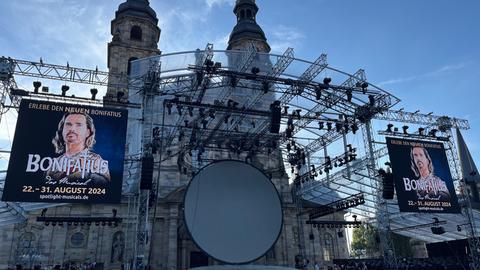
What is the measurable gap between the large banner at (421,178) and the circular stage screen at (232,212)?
25.4 feet

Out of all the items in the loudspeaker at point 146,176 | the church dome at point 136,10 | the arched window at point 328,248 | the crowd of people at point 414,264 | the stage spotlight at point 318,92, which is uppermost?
the church dome at point 136,10

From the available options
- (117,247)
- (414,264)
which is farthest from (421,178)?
(117,247)

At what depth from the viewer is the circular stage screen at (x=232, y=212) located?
2017 cm

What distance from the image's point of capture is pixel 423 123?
2636cm

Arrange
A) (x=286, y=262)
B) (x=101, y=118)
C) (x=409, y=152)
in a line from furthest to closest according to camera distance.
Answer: (x=286, y=262) → (x=409, y=152) → (x=101, y=118)

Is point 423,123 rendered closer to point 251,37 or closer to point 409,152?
point 409,152

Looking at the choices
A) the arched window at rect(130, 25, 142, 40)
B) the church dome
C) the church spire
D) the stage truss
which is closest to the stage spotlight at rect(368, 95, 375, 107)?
the stage truss

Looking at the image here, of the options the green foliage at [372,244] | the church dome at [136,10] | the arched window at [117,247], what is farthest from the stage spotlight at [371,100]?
the church dome at [136,10]

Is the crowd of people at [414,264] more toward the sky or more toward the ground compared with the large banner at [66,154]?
more toward the ground

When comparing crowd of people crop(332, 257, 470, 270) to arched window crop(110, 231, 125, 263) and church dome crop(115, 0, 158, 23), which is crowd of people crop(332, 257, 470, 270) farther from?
church dome crop(115, 0, 158, 23)

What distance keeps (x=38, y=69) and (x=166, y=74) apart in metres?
6.53

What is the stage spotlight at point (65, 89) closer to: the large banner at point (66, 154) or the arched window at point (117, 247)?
the large banner at point (66, 154)

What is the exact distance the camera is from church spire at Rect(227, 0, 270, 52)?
4209 cm

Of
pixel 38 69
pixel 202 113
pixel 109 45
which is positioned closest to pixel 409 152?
pixel 202 113
